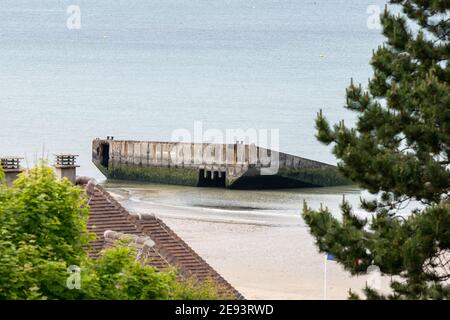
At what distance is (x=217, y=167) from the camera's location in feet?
268

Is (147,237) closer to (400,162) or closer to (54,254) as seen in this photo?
(400,162)

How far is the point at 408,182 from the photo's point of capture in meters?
28.1

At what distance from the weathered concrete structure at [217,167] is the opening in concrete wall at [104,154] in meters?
0.68

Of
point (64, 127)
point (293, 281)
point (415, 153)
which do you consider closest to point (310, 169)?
point (293, 281)

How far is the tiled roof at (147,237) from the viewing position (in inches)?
1444

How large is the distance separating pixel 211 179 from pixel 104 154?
9.48 m

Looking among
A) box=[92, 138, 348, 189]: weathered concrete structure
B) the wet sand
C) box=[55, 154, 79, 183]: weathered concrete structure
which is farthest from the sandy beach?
box=[92, 138, 348, 189]: weathered concrete structure

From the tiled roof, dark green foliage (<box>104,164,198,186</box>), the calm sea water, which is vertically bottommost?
the tiled roof

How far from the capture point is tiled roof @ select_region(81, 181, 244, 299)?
3669cm

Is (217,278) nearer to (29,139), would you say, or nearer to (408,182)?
(408,182)

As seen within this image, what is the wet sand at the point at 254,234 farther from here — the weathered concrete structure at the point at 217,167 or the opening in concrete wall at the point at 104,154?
the opening in concrete wall at the point at 104,154

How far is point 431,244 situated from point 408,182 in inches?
77.3
